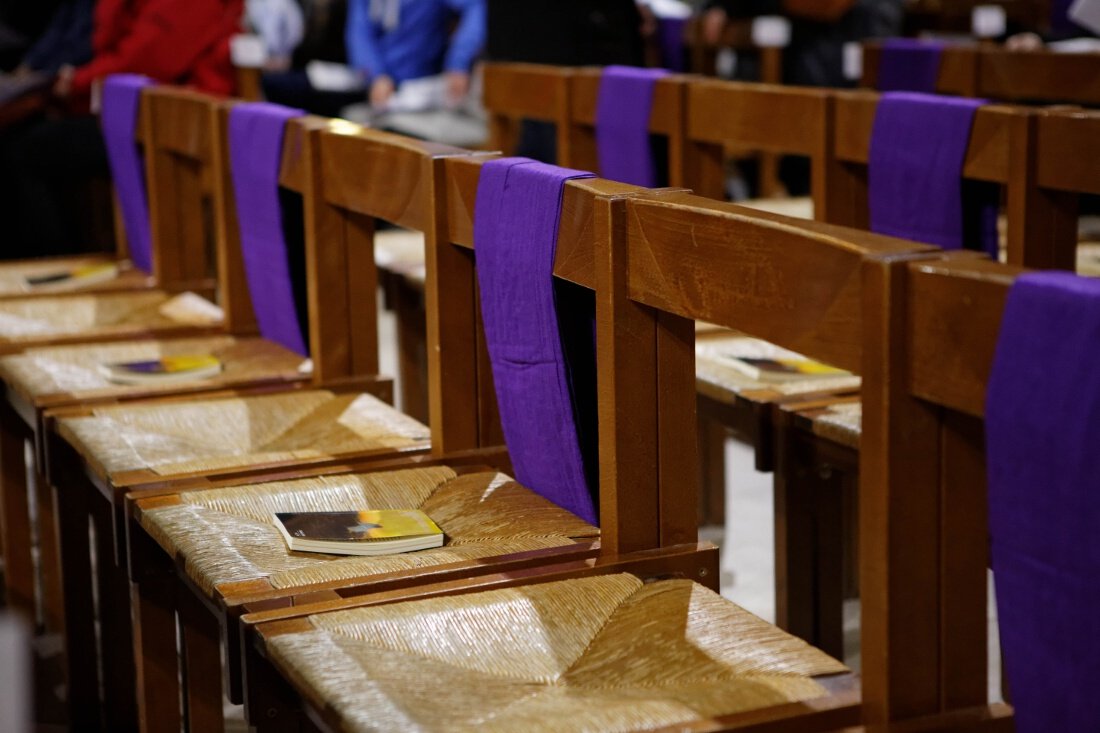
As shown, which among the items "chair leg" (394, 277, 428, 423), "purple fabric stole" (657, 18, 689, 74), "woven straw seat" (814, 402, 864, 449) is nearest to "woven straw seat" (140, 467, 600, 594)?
"woven straw seat" (814, 402, 864, 449)

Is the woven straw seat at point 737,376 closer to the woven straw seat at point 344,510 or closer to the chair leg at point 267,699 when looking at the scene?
the woven straw seat at point 344,510

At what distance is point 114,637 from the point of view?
265 cm

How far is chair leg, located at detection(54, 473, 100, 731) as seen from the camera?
2605 millimetres

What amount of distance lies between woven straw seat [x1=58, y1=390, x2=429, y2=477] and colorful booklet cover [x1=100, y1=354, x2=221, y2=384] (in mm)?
193

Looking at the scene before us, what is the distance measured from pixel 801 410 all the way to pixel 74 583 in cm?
127

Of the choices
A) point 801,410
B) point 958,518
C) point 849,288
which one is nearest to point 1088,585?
point 958,518

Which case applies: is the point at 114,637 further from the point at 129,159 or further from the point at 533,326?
the point at 129,159

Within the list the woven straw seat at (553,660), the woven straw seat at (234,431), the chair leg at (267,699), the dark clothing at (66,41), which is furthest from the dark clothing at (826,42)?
the chair leg at (267,699)

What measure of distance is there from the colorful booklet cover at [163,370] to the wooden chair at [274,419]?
0.15 meters

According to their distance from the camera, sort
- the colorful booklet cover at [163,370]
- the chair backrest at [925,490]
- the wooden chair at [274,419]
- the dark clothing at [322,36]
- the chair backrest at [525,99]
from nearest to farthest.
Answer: the chair backrest at [925,490]
the wooden chair at [274,419]
the colorful booklet cover at [163,370]
the chair backrest at [525,99]
the dark clothing at [322,36]

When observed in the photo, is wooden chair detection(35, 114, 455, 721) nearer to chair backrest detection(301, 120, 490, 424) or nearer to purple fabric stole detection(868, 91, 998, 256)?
chair backrest detection(301, 120, 490, 424)

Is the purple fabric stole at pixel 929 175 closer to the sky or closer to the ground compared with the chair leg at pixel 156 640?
closer to the sky

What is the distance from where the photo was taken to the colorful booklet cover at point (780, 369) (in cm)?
242

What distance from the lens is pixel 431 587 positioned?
1.71m
